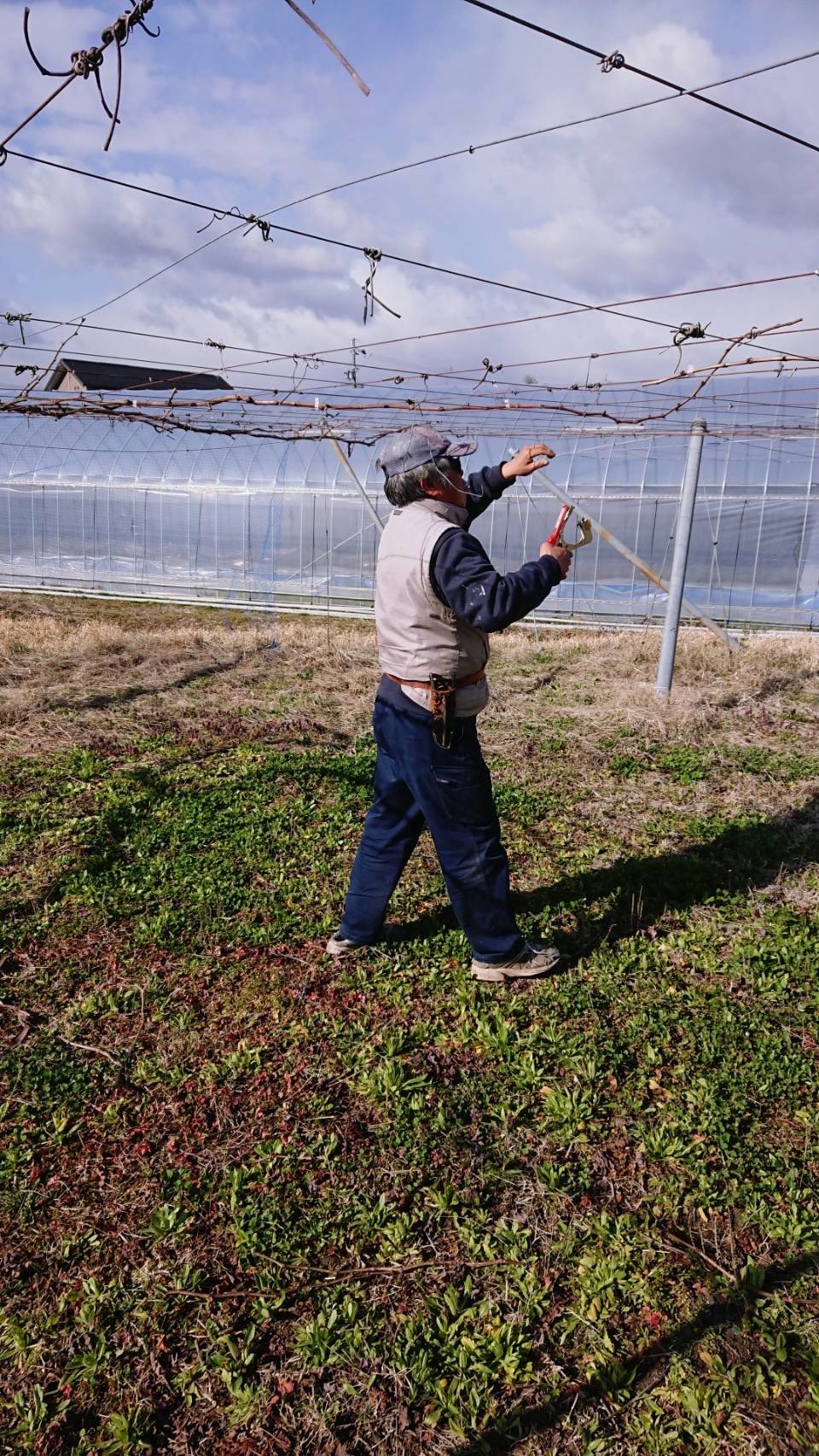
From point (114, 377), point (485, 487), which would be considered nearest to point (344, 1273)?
point (485, 487)

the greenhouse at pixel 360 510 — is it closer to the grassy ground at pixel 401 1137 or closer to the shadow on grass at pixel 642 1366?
the grassy ground at pixel 401 1137

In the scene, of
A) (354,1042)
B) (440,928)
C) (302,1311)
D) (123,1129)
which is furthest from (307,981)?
(302,1311)

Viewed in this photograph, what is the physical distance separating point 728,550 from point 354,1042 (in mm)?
13290

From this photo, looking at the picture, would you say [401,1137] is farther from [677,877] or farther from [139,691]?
[139,691]

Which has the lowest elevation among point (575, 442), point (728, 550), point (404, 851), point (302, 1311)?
point (302, 1311)

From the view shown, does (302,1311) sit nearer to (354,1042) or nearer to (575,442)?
(354,1042)

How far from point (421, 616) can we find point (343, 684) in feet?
19.9

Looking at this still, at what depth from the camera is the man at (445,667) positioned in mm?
3232

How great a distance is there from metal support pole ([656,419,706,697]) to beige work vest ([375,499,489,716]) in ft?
17.1

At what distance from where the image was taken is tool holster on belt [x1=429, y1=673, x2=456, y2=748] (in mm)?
3371

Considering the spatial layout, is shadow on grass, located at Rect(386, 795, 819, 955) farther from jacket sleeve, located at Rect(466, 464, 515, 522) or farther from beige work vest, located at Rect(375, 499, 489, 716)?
jacket sleeve, located at Rect(466, 464, 515, 522)

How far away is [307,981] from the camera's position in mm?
3801

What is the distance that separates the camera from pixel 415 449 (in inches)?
133

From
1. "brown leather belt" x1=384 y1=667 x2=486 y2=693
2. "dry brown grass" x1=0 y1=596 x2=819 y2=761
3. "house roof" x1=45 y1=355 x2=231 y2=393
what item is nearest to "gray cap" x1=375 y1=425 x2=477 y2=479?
"brown leather belt" x1=384 y1=667 x2=486 y2=693
